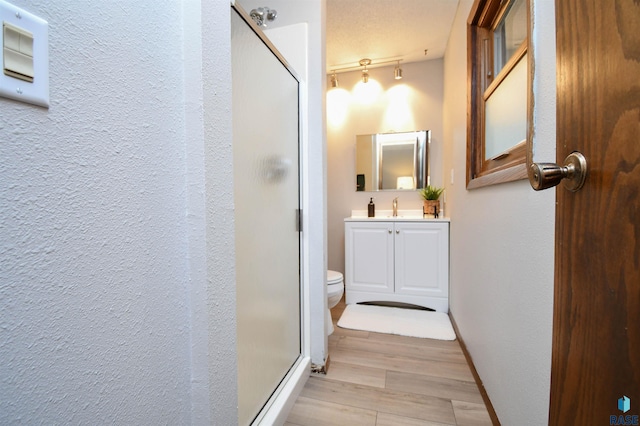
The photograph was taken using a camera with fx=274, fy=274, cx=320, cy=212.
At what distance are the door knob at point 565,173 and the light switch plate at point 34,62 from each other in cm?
74

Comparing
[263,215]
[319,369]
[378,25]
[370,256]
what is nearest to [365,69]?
[378,25]

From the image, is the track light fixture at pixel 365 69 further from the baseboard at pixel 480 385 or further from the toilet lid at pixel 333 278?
the baseboard at pixel 480 385

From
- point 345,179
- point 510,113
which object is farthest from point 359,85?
point 510,113

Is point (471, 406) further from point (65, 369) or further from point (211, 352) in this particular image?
point (65, 369)

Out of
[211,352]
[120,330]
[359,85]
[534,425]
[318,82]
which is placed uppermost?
[359,85]

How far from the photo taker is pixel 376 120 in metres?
3.06

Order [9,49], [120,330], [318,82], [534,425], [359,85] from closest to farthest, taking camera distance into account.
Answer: [9,49] → [120,330] → [534,425] → [318,82] → [359,85]

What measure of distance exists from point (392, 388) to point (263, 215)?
1.15 metres

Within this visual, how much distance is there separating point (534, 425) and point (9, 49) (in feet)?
4.65

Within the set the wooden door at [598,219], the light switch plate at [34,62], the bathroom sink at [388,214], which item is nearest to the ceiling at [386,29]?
the bathroom sink at [388,214]

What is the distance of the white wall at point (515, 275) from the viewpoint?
755mm

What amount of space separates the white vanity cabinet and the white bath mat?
117mm

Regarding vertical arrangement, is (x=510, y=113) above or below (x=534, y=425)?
above

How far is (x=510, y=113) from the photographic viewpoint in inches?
47.1
